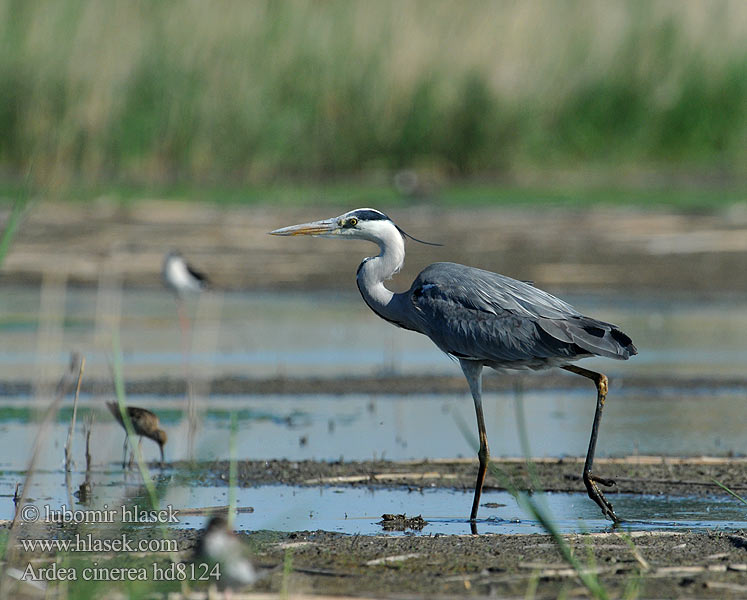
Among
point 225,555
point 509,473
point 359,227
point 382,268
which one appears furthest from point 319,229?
point 225,555

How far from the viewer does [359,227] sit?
6.83m

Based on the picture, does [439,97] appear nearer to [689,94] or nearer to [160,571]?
[689,94]

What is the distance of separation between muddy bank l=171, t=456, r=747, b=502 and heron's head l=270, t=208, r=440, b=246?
1081 millimetres

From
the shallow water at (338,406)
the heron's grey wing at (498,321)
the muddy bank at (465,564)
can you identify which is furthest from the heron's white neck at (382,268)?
the muddy bank at (465,564)

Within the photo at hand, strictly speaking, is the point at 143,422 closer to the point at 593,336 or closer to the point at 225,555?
the point at 593,336

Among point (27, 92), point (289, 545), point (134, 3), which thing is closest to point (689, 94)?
point (134, 3)

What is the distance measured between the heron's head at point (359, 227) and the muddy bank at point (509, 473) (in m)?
1.08

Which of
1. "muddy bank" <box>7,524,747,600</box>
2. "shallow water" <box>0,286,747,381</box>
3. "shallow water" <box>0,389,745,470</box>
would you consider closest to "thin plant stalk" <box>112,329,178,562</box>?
"muddy bank" <box>7,524,747,600</box>

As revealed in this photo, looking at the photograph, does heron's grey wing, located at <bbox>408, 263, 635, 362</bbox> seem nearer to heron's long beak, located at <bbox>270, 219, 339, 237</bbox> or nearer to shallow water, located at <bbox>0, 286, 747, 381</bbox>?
heron's long beak, located at <bbox>270, 219, 339, 237</bbox>

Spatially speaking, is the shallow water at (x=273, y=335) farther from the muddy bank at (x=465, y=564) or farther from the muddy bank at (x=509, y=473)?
the muddy bank at (x=465, y=564)

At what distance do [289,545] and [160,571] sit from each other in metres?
0.61

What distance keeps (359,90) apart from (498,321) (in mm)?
12903

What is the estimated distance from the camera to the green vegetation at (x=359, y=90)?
1767 cm

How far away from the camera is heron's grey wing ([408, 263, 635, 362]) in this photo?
616cm
